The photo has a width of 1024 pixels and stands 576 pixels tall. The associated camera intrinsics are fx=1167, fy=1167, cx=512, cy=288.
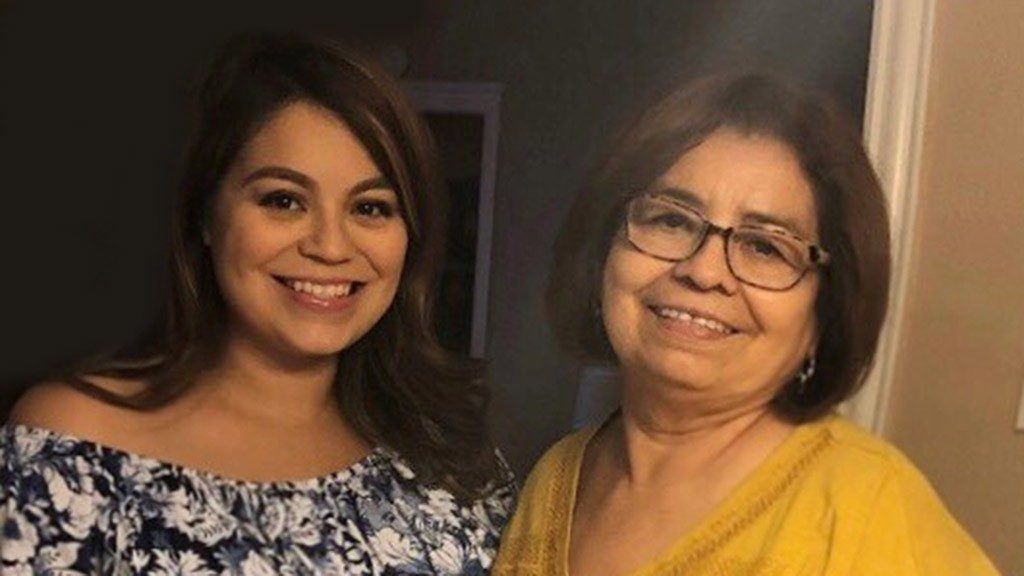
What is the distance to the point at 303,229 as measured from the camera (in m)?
0.90

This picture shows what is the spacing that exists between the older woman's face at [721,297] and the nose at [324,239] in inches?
8.5

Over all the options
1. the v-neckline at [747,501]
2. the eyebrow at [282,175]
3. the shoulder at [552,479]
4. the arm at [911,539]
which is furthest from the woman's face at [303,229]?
the arm at [911,539]

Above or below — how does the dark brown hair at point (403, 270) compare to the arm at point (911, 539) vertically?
above

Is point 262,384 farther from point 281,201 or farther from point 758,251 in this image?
point 758,251

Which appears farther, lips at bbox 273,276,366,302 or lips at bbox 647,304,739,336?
lips at bbox 273,276,366,302

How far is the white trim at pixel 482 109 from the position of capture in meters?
0.94

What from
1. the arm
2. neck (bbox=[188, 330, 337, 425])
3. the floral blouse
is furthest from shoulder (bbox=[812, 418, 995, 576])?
neck (bbox=[188, 330, 337, 425])

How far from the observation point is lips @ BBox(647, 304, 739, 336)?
812 millimetres

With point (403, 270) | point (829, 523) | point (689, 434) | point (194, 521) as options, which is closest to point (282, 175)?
point (403, 270)

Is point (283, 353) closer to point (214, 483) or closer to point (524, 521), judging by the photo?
point (214, 483)

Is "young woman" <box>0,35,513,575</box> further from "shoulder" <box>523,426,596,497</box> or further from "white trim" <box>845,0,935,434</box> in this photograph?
"white trim" <box>845,0,935,434</box>

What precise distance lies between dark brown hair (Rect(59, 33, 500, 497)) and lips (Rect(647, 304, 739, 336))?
25cm

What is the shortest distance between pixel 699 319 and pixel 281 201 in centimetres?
33

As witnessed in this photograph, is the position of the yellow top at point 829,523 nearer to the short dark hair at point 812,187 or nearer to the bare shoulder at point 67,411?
the short dark hair at point 812,187
